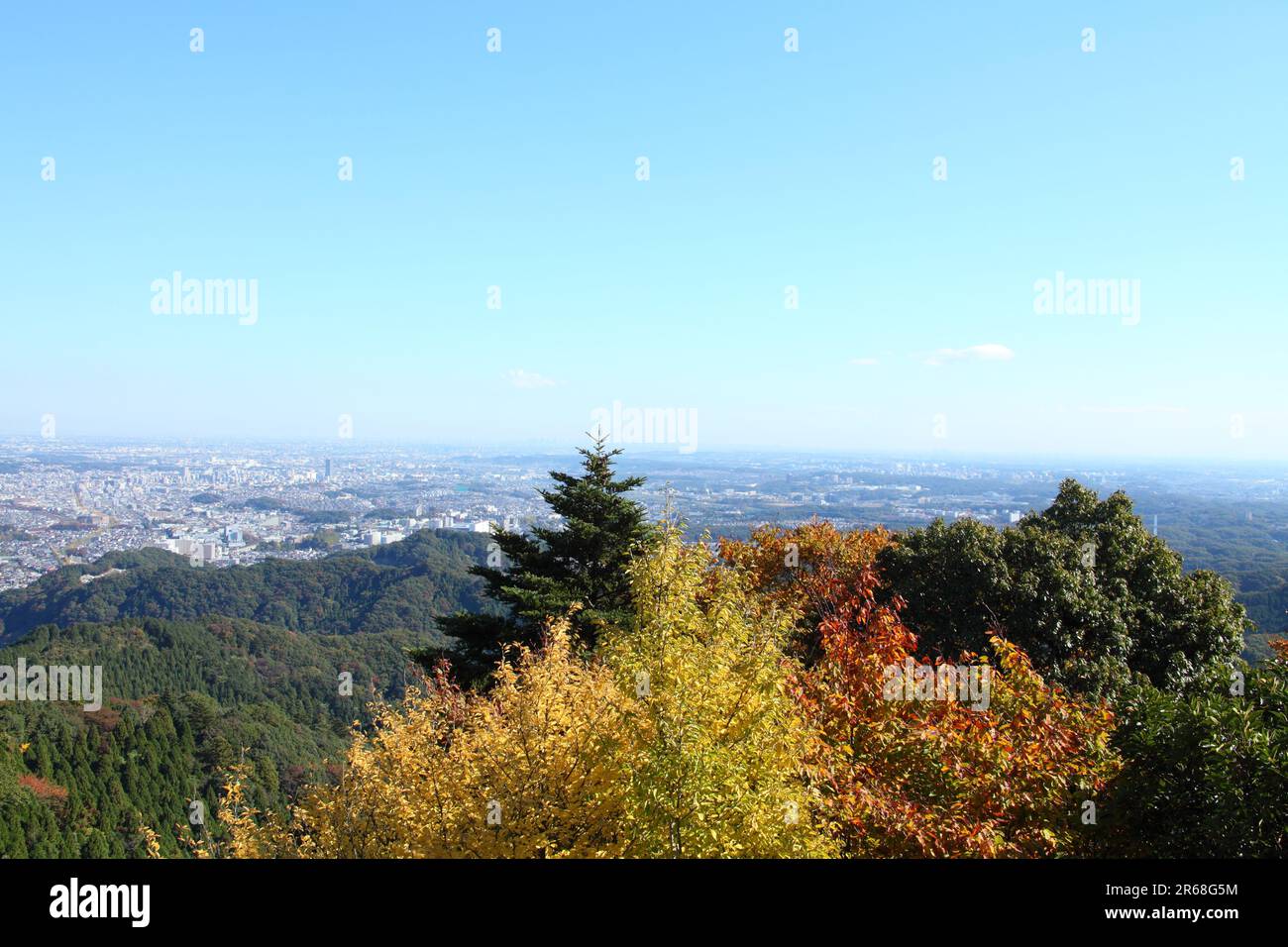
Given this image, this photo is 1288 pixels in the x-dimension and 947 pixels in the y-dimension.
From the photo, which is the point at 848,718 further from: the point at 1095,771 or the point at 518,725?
the point at 518,725

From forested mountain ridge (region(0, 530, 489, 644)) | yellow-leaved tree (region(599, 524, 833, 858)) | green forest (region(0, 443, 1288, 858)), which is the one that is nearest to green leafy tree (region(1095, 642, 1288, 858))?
green forest (region(0, 443, 1288, 858))

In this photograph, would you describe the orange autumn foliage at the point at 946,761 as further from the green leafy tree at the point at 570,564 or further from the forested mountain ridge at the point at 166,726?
the forested mountain ridge at the point at 166,726

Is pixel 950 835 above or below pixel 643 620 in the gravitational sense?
below
